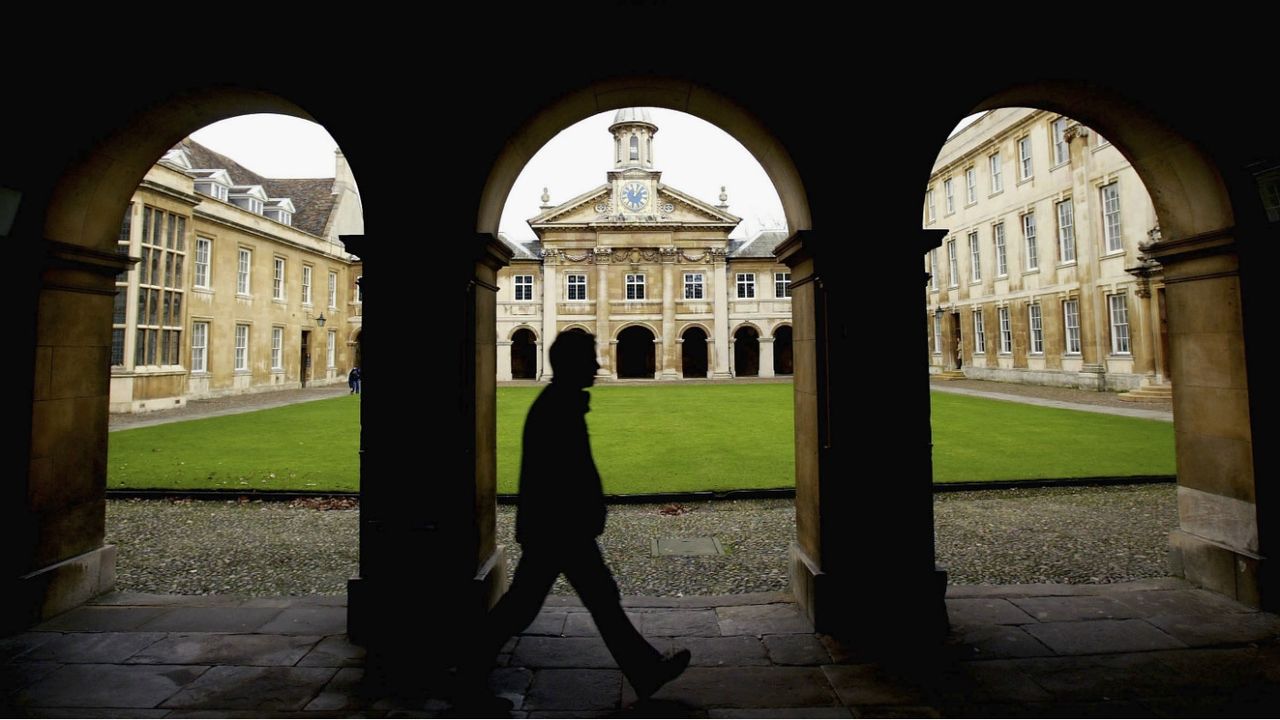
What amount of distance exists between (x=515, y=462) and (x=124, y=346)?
1604cm

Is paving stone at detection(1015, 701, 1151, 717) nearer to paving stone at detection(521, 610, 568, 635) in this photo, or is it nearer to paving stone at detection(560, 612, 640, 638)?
paving stone at detection(560, 612, 640, 638)

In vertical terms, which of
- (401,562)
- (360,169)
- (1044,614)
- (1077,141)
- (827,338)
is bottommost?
(1044,614)

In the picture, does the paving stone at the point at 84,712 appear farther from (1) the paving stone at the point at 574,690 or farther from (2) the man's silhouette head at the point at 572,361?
(2) the man's silhouette head at the point at 572,361

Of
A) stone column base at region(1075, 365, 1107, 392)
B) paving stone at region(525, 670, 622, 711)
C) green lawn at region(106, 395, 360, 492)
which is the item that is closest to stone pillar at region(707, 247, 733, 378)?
stone column base at region(1075, 365, 1107, 392)

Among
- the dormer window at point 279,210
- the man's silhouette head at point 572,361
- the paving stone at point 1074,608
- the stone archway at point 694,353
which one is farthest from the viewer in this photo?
the stone archway at point 694,353

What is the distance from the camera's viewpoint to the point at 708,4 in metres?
3.60

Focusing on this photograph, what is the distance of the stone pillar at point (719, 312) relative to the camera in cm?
3475

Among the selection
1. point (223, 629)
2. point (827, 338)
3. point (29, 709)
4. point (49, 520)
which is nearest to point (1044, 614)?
point (827, 338)

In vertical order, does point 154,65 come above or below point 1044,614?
above

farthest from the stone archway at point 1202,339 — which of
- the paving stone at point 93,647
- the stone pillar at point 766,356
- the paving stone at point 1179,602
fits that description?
the stone pillar at point 766,356

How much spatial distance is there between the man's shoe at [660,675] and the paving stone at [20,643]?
3.36 m

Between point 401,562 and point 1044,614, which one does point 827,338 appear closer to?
point 1044,614

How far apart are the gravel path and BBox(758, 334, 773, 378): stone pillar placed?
93.9ft

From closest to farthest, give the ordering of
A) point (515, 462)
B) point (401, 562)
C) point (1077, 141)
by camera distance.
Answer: point (401, 562) < point (515, 462) < point (1077, 141)
